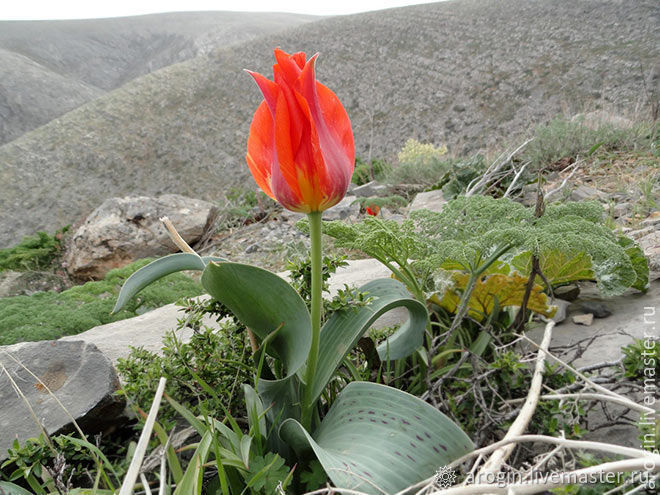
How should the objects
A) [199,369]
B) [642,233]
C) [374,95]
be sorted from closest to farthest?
[199,369] < [642,233] < [374,95]

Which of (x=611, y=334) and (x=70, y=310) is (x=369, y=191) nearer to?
(x=70, y=310)

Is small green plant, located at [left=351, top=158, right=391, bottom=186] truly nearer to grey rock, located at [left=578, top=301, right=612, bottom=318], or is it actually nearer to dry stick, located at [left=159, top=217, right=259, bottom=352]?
grey rock, located at [left=578, top=301, right=612, bottom=318]

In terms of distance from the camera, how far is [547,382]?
1.12m

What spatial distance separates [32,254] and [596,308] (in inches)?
275

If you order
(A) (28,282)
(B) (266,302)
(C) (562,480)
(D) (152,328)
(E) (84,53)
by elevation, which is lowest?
(A) (28,282)

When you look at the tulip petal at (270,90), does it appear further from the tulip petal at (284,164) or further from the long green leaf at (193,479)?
the long green leaf at (193,479)

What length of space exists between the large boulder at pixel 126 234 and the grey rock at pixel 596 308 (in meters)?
5.10

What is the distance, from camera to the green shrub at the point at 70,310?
7.59ft

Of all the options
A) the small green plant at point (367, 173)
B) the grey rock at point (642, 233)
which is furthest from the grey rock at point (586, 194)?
the small green plant at point (367, 173)

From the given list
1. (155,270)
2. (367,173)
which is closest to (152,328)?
(155,270)

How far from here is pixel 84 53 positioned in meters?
30.7

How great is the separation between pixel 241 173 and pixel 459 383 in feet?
50.4

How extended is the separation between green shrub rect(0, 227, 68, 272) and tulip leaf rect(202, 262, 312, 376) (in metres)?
6.57

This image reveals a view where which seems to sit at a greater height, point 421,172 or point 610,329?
A: point 610,329
